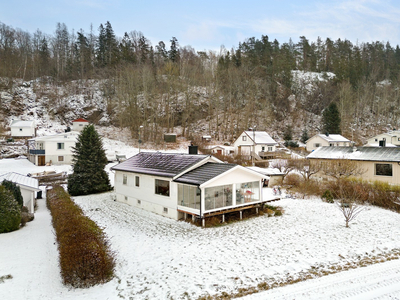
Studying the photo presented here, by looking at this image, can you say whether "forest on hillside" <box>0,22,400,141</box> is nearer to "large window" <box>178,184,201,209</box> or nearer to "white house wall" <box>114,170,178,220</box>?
"white house wall" <box>114,170,178,220</box>

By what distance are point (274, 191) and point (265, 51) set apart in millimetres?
55299

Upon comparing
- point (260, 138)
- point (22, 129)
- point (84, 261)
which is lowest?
point (84, 261)

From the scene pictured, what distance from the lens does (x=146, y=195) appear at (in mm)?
16328

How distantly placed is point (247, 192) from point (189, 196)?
368cm

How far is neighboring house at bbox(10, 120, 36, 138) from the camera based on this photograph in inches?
1575

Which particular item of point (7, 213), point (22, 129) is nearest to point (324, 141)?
point (7, 213)

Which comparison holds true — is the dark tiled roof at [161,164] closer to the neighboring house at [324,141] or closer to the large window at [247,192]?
the large window at [247,192]

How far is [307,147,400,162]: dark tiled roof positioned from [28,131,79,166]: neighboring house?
29.9 meters

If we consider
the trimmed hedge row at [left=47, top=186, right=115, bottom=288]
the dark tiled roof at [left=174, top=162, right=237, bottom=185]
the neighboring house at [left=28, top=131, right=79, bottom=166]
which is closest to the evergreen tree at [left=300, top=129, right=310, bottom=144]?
the dark tiled roof at [left=174, top=162, right=237, bottom=185]

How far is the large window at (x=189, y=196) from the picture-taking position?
42.9 ft

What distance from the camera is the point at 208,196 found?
42.7 feet

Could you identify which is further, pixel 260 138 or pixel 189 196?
pixel 260 138

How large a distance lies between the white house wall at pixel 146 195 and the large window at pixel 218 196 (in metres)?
2.07

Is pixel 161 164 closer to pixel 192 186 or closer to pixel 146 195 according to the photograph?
pixel 146 195
